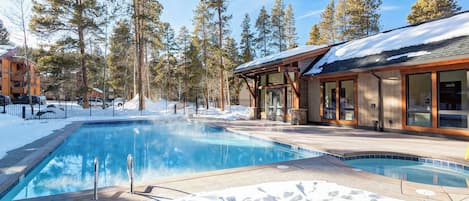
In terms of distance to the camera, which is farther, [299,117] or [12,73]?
[12,73]

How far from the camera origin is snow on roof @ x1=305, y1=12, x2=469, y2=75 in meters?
7.32

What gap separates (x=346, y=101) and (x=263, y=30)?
1583 centimetres

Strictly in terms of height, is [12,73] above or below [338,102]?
above

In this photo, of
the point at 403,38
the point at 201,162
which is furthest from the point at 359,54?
the point at 201,162

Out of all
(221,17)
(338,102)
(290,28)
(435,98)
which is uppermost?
(290,28)

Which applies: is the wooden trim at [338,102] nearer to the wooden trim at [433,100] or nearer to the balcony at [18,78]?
the wooden trim at [433,100]

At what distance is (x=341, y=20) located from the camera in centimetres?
2489

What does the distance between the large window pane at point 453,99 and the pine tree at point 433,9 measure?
14325 millimetres

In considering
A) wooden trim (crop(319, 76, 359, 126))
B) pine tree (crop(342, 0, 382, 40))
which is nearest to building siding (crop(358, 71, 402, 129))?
wooden trim (crop(319, 76, 359, 126))

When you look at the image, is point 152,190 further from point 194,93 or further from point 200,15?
point 194,93

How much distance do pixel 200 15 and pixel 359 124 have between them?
698 inches

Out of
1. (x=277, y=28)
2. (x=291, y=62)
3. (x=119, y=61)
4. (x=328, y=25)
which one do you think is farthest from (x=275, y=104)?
(x=119, y=61)

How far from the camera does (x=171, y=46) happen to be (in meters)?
26.9

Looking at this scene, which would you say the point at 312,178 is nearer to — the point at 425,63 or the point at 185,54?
the point at 425,63
